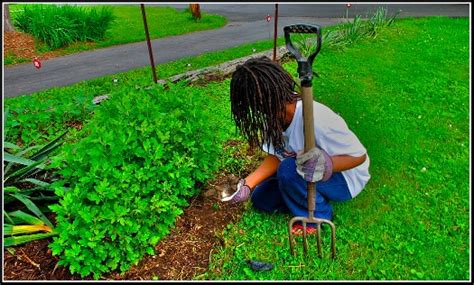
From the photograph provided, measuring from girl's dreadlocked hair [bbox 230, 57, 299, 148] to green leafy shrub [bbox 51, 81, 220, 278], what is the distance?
19.2 inches

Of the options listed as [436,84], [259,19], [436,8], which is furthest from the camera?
[259,19]

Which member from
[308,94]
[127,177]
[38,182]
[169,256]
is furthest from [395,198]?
[38,182]

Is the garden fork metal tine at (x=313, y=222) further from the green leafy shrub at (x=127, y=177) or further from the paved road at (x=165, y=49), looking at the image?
the paved road at (x=165, y=49)

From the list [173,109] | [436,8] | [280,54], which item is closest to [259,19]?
[436,8]

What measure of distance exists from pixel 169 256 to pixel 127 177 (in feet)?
1.58

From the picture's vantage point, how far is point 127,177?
2344mm

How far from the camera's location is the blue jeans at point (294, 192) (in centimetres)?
246

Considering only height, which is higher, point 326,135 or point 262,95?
point 262,95

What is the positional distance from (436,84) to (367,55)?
141cm

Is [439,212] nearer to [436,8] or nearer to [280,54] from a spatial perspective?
[280,54]

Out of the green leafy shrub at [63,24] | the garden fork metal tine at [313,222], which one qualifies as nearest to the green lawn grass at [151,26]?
the green leafy shrub at [63,24]

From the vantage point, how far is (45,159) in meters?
2.84

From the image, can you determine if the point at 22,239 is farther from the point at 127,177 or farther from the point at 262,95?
the point at 262,95

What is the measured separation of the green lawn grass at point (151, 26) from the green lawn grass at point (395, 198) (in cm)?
430
